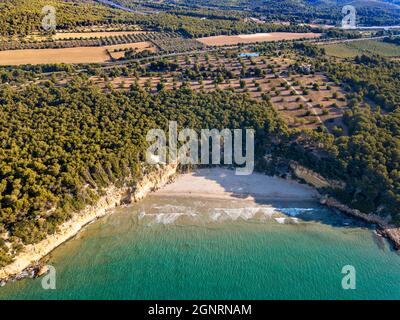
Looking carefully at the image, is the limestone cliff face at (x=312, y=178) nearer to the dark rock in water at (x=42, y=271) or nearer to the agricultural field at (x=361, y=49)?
the dark rock in water at (x=42, y=271)

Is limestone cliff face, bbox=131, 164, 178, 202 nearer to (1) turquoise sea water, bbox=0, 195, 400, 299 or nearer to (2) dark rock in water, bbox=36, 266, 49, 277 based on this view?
(1) turquoise sea water, bbox=0, 195, 400, 299

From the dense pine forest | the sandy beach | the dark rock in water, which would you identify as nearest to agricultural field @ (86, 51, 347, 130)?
the dense pine forest

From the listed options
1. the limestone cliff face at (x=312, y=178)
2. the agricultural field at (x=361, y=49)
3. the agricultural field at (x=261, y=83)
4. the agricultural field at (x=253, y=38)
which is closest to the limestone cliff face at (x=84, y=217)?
the limestone cliff face at (x=312, y=178)

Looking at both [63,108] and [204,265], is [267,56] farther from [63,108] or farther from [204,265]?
A: [204,265]

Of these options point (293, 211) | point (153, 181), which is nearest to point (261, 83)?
point (293, 211)

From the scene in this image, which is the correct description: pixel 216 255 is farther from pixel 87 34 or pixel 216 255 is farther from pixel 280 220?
pixel 87 34

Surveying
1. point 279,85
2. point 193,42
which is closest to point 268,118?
point 279,85
